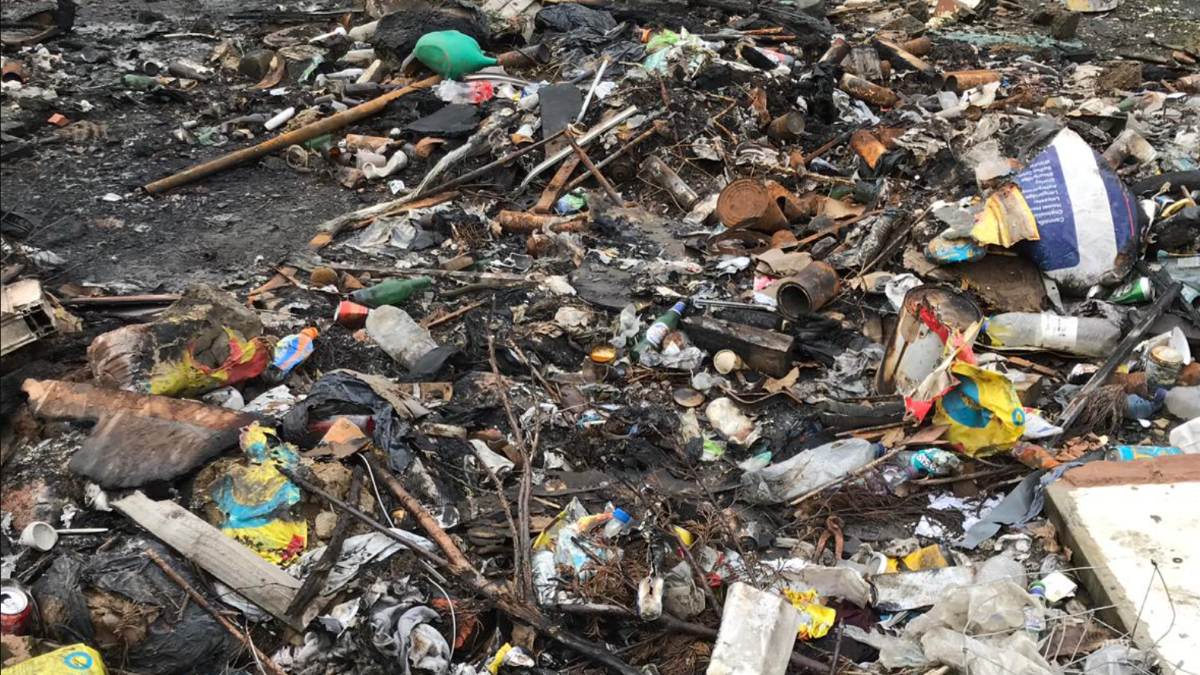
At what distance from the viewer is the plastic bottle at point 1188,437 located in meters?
4.12

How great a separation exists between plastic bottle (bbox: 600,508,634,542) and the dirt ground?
10.6ft

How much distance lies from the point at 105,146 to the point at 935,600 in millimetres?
6920

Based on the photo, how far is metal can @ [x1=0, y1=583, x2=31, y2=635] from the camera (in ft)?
10.1

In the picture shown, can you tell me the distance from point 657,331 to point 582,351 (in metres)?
0.44

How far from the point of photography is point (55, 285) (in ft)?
17.0

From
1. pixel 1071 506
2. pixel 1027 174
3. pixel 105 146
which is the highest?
pixel 1027 174

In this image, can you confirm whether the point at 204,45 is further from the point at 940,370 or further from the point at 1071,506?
the point at 1071,506

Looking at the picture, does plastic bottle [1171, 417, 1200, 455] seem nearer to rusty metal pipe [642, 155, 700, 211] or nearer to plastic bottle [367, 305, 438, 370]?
rusty metal pipe [642, 155, 700, 211]

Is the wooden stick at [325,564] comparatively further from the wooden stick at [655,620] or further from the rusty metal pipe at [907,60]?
the rusty metal pipe at [907,60]

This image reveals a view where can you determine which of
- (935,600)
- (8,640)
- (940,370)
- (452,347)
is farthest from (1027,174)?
(8,640)

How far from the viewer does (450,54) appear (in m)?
7.96

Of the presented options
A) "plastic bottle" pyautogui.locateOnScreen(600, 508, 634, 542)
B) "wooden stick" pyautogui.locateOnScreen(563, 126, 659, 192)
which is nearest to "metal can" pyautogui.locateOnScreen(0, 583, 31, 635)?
"plastic bottle" pyautogui.locateOnScreen(600, 508, 634, 542)

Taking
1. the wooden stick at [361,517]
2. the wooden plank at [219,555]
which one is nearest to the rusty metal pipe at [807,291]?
the wooden stick at [361,517]

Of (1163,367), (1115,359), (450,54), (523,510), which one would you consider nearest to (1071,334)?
(1115,359)
